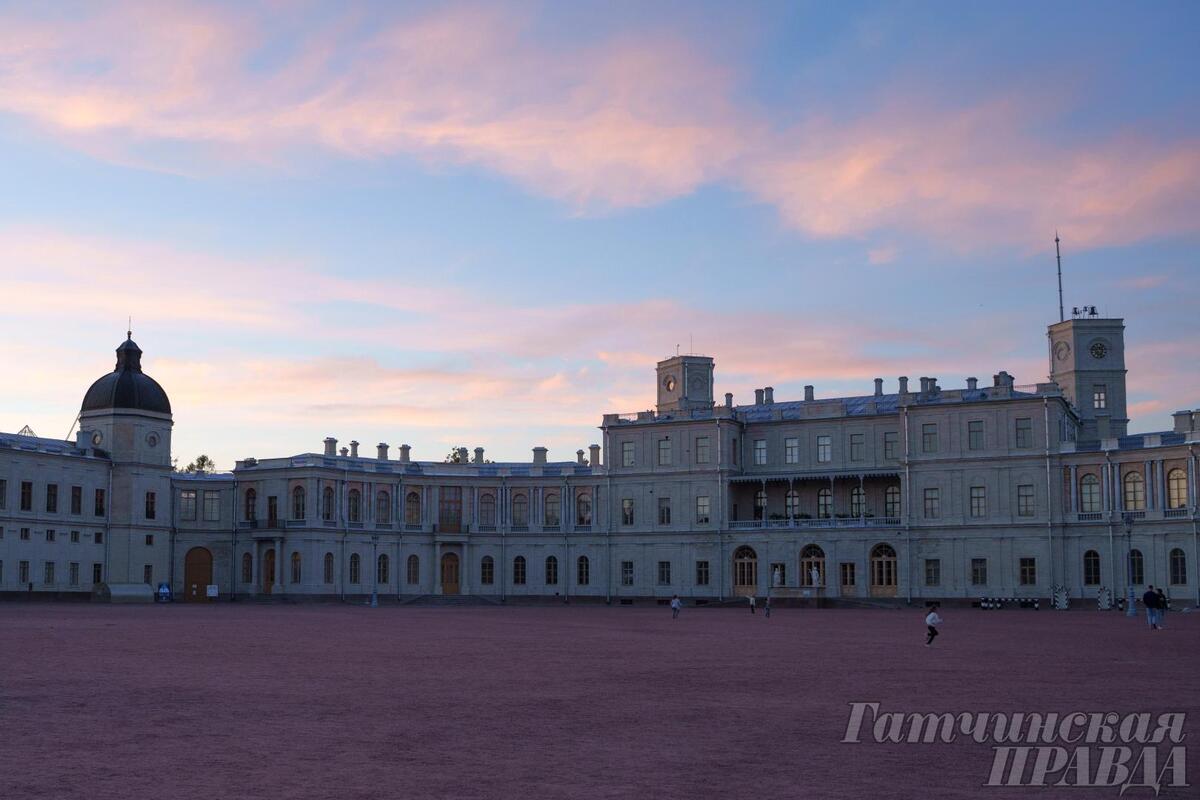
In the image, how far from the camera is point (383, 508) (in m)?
89.1

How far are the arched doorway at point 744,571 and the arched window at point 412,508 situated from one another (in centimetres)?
2286

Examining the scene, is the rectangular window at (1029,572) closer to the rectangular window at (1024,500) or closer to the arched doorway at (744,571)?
the rectangular window at (1024,500)

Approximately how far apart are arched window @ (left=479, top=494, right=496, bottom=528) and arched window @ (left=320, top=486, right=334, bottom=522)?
11225mm

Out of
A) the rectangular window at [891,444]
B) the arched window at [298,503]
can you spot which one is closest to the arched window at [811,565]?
the rectangular window at [891,444]

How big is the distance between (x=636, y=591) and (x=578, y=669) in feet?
206

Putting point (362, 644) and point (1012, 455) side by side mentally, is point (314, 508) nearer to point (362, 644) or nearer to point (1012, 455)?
point (1012, 455)

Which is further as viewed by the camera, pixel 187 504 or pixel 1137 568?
pixel 187 504

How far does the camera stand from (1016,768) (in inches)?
521

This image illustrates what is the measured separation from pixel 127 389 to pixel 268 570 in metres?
15.1

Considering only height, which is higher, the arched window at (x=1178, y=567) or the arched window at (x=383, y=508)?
the arched window at (x=383, y=508)

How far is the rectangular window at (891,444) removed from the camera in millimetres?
81562

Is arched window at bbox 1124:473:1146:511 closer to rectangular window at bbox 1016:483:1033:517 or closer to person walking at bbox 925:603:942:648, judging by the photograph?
rectangular window at bbox 1016:483:1033:517

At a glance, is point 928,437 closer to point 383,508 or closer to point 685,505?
point 685,505

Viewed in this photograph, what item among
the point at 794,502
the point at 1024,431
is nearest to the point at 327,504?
the point at 794,502
